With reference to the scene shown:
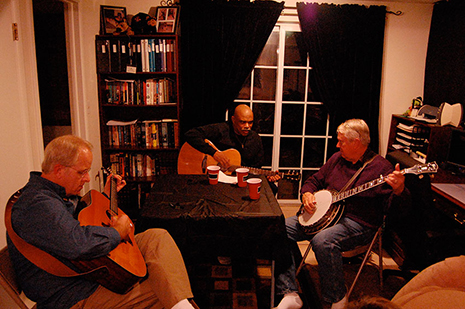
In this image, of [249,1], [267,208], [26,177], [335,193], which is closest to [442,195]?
[335,193]

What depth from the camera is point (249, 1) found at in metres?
3.43

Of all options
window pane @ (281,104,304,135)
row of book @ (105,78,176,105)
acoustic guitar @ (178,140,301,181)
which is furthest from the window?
acoustic guitar @ (178,140,301,181)

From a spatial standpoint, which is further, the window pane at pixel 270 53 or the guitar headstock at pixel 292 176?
the window pane at pixel 270 53

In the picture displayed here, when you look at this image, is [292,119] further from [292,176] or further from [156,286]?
[156,286]

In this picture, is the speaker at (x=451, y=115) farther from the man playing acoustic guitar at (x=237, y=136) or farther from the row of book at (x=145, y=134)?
the row of book at (x=145, y=134)

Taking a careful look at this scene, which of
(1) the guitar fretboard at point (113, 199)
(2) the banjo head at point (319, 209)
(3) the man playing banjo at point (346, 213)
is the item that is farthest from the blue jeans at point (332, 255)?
(1) the guitar fretboard at point (113, 199)

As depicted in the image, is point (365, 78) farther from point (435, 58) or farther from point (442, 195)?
point (442, 195)

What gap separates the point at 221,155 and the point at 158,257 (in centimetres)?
128

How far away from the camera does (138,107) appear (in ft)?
12.4

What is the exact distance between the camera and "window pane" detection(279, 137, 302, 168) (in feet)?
13.2

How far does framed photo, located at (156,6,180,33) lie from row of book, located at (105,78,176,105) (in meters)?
0.50

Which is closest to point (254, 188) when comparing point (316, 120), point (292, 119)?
point (292, 119)

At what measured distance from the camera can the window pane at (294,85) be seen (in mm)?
3791

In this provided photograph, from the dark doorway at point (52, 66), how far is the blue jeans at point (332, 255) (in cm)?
255
